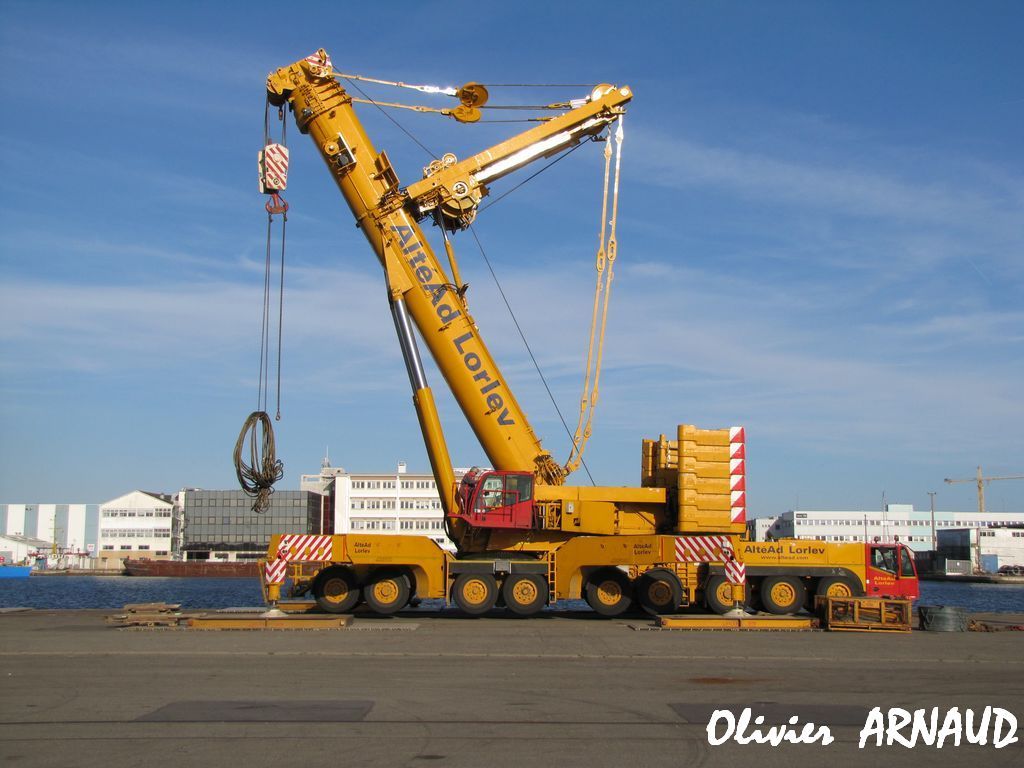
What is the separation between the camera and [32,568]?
428ft

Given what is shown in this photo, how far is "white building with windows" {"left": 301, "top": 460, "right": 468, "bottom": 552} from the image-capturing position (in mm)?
90875

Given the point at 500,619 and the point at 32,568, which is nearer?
the point at 500,619

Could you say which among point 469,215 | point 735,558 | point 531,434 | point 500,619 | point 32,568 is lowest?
point 32,568

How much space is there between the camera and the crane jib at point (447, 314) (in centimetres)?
2658

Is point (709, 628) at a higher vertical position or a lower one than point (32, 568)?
higher

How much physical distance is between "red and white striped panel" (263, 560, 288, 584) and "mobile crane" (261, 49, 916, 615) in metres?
0.04

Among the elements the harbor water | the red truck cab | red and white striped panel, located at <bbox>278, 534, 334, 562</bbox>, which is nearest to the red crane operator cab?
red and white striped panel, located at <bbox>278, 534, 334, 562</bbox>

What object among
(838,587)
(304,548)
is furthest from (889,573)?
(304,548)

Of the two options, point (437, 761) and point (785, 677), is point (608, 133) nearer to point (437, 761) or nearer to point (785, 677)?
point (785, 677)

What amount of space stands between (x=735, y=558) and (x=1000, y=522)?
470 feet


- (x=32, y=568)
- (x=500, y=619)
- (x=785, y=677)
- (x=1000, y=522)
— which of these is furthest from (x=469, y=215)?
(x=1000, y=522)

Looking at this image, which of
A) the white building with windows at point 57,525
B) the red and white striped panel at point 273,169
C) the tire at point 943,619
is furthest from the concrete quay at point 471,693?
the white building with windows at point 57,525

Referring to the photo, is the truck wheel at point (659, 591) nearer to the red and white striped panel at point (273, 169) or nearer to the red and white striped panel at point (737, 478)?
the red and white striped panel at point (737, 478)

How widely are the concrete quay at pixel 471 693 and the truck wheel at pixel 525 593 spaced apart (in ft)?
11.1
